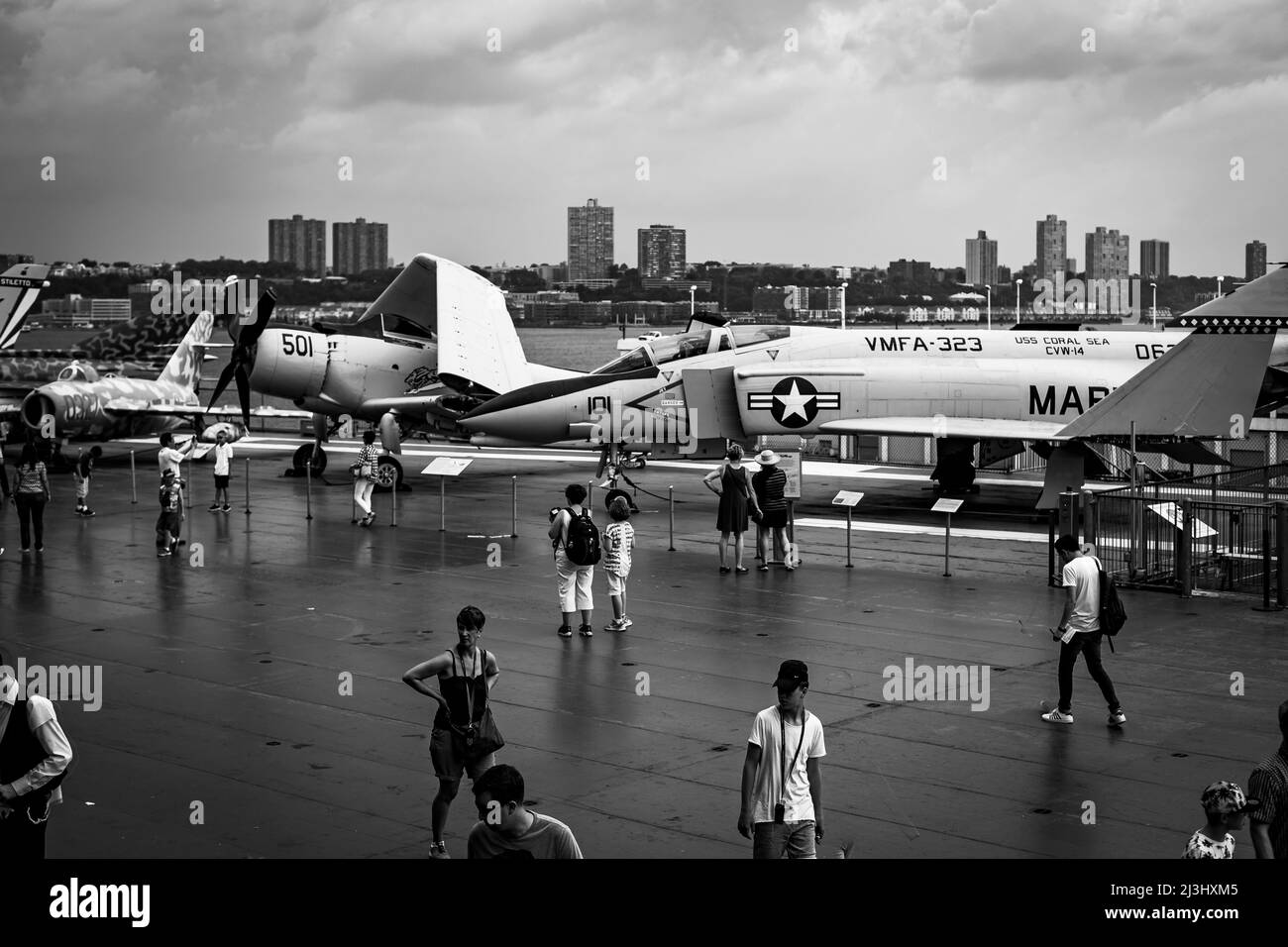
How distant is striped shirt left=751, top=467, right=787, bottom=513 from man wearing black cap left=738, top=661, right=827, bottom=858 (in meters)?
11.4

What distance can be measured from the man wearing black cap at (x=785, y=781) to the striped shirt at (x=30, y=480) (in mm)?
15999

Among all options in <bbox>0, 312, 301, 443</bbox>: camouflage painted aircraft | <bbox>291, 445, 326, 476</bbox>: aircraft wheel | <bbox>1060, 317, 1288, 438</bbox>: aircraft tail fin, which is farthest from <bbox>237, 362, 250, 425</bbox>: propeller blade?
<bbox>1060, 317, 1288, 438</bbox>: aircraft tail fin

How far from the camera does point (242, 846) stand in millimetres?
8164

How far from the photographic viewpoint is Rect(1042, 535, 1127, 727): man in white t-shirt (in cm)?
1080

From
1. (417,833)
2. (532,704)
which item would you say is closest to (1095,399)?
(532,704)

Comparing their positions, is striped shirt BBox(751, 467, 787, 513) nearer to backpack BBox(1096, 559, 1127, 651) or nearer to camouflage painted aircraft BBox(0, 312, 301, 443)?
backpack BBox(1096, 559, 1127, 651)

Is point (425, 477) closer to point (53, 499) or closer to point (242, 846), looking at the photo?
point (53, 499)

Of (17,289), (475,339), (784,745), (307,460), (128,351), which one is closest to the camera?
(784,745)

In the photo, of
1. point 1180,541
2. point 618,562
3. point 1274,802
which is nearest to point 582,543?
point 618,562

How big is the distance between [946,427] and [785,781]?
18.3 metres

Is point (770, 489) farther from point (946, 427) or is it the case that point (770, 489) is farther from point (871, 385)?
point (871, 385)

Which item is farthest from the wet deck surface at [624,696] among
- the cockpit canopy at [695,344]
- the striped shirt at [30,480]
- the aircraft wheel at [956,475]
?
the cockpit canopy at [695,344]

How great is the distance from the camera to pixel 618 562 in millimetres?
14695

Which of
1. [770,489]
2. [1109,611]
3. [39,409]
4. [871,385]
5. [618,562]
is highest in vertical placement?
[871,385]
